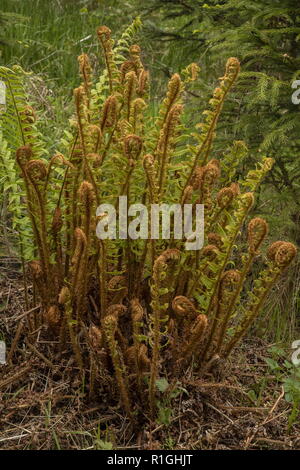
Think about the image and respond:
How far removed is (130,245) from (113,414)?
0.57 metres

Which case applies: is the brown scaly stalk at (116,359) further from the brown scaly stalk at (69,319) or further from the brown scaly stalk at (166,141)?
the brown scaly stalk at (166,141)

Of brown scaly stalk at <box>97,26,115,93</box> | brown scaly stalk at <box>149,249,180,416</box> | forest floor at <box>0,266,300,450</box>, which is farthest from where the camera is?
brown scaly stalk at <box>97,26,115,93</box>

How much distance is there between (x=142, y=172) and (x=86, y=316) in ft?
1.93

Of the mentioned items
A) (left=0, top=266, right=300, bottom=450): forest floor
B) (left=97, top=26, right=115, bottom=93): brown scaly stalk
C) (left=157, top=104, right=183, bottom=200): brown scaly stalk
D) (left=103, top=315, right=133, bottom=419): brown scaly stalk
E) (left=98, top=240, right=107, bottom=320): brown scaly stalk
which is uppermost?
(left=97, top=26, right=115, bottom=93): brown scaly stalk

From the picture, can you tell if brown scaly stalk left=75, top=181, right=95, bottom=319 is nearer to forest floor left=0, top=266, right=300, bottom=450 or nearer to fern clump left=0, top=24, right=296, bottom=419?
fern clump left=0, top=24, right=296, bottom=419

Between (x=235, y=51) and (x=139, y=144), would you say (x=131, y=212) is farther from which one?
(x=235, y=51)

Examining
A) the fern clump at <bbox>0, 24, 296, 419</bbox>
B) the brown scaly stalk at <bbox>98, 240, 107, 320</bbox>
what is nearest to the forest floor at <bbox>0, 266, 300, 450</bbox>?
the fern clump at <bbox>0, 24, 296, 419</bbox>

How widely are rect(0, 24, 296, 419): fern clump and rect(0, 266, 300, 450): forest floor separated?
0.06m

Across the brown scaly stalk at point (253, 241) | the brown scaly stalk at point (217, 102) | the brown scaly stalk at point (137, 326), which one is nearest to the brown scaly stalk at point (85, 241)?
the brown scaly stalk at point (137, 326)

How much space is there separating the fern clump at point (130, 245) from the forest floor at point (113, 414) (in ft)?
0.19

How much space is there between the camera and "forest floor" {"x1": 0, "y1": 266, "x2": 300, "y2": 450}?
2045mm

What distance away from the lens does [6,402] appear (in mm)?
2141

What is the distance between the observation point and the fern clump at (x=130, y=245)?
1953mm

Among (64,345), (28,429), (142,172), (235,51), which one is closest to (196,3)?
(235,51)
